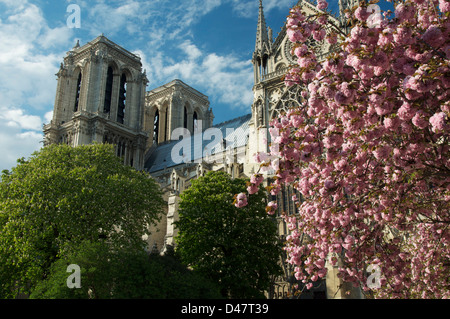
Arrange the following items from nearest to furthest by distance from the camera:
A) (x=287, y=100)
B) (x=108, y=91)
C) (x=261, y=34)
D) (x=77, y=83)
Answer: (x=287, y=100), (x=261, y=34), (x=108, y=91), (x=77, y=83)

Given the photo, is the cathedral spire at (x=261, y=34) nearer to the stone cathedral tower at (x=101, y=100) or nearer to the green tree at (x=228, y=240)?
the green tree at (x=228, y=240)

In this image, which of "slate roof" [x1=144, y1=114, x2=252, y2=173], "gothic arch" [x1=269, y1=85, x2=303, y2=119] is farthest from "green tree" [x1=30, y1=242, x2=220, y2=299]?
"slate roof" [x1=144, y1=114, x2=252, y2=173]

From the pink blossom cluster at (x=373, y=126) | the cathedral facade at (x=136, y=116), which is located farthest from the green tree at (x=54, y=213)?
the cathedral facade at (x=136, y=116)

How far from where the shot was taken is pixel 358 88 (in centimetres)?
757

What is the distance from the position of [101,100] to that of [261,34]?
26.4 m

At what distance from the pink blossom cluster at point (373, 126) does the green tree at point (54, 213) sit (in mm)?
12434

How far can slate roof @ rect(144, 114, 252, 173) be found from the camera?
50.7 m

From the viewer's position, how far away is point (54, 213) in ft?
68.8

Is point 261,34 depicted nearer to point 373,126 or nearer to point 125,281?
point 125,281

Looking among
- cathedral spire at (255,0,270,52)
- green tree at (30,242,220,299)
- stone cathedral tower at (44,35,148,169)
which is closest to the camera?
green tree at (30,242,220,299)

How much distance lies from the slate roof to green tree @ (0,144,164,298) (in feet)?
83.5

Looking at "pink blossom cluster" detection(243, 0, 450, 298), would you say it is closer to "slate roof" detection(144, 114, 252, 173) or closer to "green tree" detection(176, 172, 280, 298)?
"green tree" detection(176, 172, 280, 298)

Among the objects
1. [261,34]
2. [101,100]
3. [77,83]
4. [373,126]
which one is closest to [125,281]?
[373,126]
